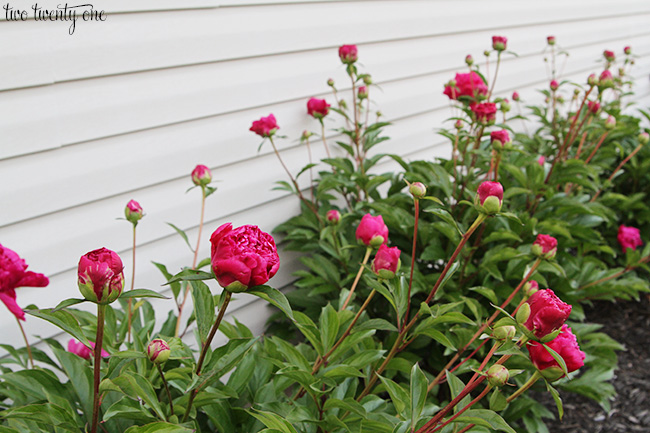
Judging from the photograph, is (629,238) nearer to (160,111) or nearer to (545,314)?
(545,314)

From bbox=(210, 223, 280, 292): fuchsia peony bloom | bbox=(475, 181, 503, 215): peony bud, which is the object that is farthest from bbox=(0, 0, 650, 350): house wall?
bbox=(475, 181, 503, 215): peony bud

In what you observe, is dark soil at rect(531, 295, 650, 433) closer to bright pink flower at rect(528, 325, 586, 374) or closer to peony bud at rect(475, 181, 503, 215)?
bright pink flower at rect(528, 325, 586, 374)

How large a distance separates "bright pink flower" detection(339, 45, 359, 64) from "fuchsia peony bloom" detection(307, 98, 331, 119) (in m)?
0.15

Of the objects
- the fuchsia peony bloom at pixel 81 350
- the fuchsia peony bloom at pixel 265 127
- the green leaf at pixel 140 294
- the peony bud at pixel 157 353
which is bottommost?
the fuchsia peony bloom at pixel 81 350

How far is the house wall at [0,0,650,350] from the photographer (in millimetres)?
1199

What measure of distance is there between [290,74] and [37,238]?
2.87 ft

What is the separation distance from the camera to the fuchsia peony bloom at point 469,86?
170 centimetres

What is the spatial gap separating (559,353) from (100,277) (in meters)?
0.69

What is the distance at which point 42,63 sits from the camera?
1.17 m

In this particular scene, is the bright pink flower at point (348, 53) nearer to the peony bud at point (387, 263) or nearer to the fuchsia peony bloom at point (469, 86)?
the fuchsia peony bloom at point (469, 86)

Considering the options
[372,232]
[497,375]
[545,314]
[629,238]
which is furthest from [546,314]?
[629,238]

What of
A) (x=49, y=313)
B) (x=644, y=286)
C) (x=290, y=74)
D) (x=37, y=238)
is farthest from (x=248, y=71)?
(x=644, y=286)

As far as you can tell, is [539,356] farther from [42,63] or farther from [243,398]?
[42,63]

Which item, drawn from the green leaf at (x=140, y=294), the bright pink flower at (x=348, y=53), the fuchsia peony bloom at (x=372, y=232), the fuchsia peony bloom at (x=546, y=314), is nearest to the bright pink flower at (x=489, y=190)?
the fuchsia peony bloom at (x=546, y=314)
